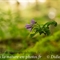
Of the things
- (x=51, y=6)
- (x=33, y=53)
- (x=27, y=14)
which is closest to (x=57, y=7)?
(x=51, y=6)

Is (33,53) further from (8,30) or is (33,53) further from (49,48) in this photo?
(8,30)

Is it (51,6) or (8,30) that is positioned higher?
(51,6)

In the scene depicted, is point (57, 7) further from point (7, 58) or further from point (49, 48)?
point (7, 58)

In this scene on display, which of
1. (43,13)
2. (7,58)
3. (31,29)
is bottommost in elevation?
(7,58)

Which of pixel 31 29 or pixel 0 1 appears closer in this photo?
pixel 31 29

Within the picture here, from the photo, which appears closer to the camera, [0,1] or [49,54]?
[49,54]

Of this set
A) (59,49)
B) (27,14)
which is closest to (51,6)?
(27,14)
